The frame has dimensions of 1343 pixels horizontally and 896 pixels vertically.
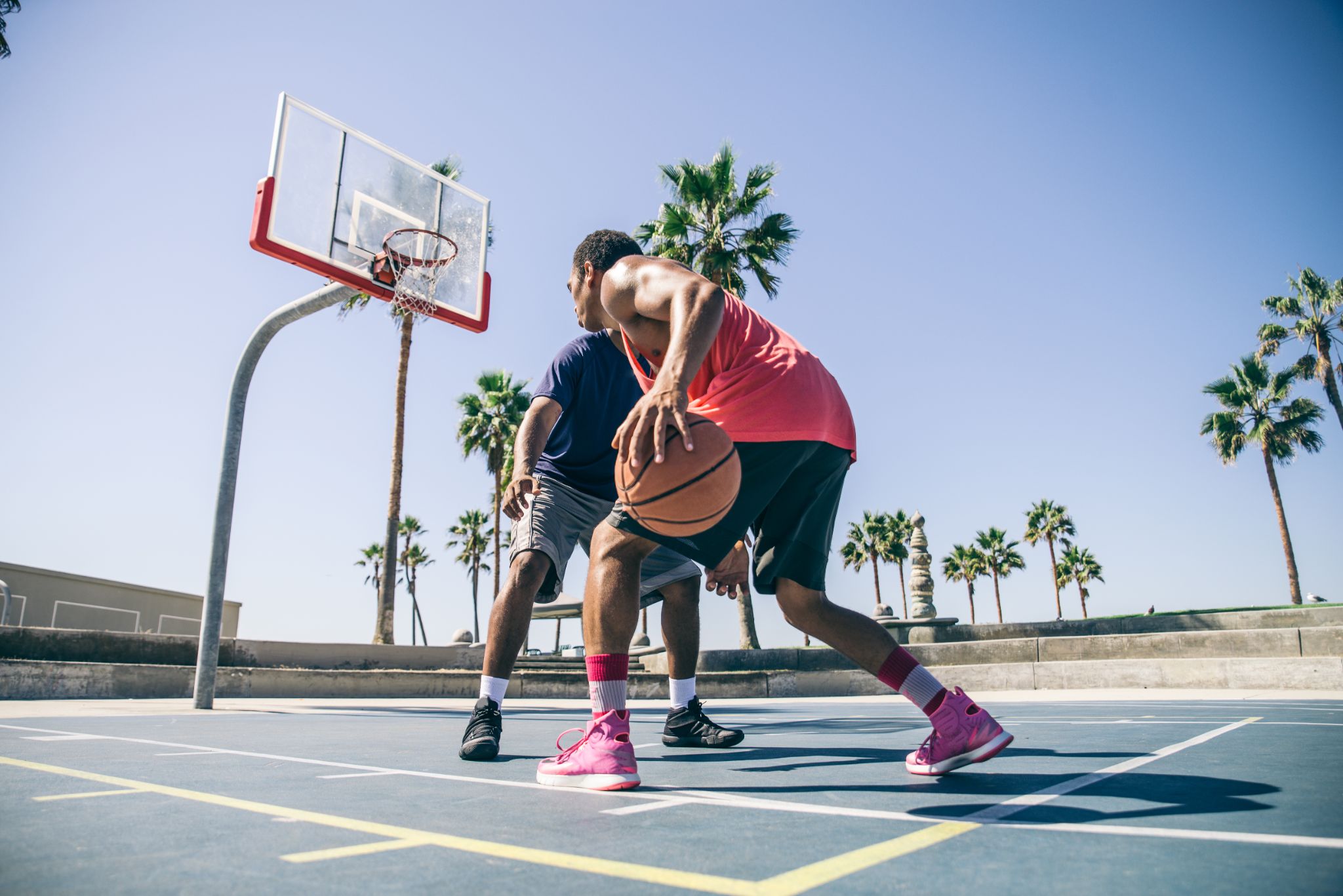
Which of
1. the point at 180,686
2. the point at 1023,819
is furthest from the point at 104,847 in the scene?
the point at 180,686

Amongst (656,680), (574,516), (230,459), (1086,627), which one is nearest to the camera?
(574,516)

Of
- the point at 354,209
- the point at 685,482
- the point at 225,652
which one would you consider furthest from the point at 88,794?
the point at 225,652

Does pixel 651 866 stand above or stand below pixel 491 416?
below

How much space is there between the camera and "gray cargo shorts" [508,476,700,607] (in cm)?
369

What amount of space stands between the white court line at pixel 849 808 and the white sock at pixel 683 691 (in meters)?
1.41

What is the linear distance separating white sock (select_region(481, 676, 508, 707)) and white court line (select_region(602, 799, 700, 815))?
146 cm

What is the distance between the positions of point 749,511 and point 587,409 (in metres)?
1.82

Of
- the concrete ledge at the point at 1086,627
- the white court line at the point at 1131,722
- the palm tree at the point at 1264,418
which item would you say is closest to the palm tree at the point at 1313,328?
the palm tree at the point at 1264,418

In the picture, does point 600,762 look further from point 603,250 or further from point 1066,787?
point 603,250

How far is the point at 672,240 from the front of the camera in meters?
19.3

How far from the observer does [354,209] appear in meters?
9.43

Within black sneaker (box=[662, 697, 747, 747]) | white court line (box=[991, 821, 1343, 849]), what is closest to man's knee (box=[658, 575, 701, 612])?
black sneaker (box=[662, 697, 747, 747])

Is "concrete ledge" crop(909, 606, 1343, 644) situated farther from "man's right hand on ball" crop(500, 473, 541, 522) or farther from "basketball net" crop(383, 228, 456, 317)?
"man's right hand on ball" crop(500, 473, 541, 522)

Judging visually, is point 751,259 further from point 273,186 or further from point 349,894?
point 349,894
